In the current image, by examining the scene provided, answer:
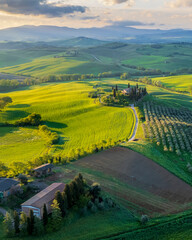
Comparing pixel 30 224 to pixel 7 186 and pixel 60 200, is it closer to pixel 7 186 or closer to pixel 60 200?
pixel 60 200

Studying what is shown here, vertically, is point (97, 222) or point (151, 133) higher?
point (151, 133)

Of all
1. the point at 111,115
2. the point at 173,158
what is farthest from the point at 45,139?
the point at 173,158

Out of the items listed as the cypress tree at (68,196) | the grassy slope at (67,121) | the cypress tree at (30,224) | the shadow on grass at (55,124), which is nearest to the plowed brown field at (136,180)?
the cypress tree at (68,196)

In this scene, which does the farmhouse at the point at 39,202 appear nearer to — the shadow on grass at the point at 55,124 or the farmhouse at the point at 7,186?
the farmhouse at the point at 7,186

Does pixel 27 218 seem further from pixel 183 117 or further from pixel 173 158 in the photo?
pixel 183 117

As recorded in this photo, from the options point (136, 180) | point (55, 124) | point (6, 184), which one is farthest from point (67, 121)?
point (6, 184)

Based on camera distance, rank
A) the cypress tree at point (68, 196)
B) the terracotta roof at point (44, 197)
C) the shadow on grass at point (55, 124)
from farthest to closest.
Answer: the shadow on grass at point (55, 124) < the cypress tree at point (68, 196) < the terracotta roof at point (44, 197)
